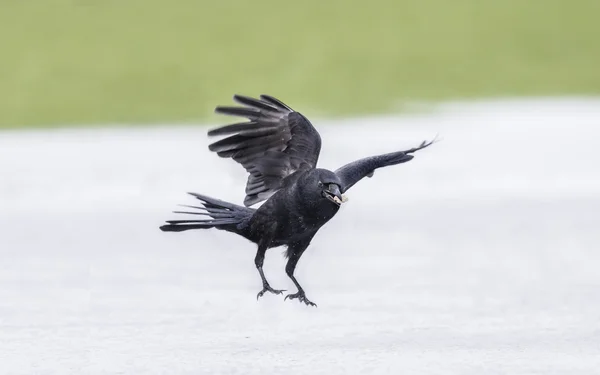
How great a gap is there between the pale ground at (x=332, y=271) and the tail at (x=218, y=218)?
0.22 metres

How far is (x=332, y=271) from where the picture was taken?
7852 mm

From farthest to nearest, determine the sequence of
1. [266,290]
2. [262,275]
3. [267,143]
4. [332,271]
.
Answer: [332,271], [267,143], [262,275], [266,290]

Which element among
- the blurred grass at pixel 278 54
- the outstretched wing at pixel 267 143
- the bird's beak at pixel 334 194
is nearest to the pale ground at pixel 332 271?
the outstretched wing at pixel 267 143

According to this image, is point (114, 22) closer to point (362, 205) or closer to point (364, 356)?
point (362, 205)

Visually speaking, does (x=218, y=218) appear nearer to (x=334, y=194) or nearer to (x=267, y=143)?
(x=267, y=143)

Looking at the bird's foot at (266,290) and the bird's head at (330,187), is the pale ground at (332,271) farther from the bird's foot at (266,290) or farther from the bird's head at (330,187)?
the bird's head at (330,187)

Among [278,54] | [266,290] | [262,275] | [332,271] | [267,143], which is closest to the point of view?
[266,290]

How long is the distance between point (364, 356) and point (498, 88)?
16.9 m

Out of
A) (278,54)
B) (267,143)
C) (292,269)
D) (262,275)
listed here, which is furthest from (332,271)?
(278,54)

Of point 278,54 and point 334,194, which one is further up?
point 278,54

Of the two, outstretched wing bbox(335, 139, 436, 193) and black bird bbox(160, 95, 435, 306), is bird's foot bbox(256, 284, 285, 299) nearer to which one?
black bird bbox(160, 95, 435, 306)

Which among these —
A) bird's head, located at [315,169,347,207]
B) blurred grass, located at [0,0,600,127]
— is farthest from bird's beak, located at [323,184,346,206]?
blurred grass, located at [0,0,600,127]

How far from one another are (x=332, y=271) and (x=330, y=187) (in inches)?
70.1

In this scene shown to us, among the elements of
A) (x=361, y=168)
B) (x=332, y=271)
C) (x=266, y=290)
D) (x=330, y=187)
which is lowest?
(x=266, y=290)
